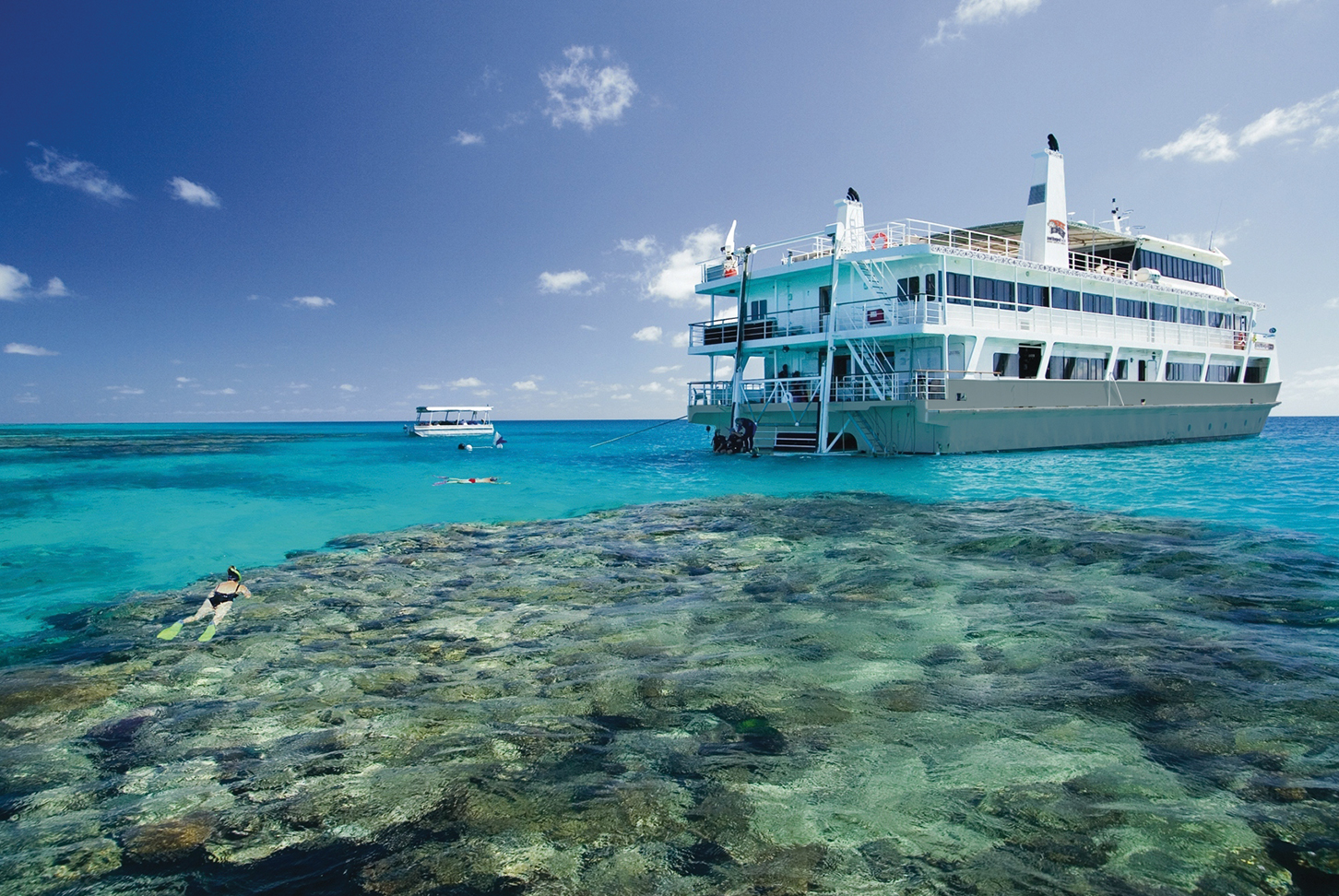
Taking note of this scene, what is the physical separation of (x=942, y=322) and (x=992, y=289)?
457 cm

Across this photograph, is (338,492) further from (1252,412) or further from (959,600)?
(1252,412)

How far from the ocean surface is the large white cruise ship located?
15938 millimetres

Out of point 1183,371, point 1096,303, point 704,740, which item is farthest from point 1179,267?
point 704,740

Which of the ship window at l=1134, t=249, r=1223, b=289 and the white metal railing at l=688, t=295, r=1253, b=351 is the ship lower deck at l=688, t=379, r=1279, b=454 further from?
the ship window at l=1134, t=249, r=1223, b=289

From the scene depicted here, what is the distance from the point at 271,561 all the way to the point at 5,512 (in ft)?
48.2

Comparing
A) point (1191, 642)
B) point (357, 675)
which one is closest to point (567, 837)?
point (357, 675)

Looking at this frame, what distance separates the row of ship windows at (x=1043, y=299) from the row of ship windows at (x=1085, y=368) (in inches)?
84.7

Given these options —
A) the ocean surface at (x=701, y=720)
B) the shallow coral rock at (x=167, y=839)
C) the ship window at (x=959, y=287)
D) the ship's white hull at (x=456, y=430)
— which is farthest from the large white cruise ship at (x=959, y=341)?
the ship's white hull at (x=456, y=430)

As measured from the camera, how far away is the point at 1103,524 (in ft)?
40.8

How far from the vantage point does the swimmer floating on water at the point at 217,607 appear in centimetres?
769

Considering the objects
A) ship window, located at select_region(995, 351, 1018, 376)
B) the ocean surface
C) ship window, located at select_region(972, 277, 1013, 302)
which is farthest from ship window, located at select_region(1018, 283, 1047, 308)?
the ocean surface

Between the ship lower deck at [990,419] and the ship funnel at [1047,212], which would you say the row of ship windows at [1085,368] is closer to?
the ship lower deck at [990,419]

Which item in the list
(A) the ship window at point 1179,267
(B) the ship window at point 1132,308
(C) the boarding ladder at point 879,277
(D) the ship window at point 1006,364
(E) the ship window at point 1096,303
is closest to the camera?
(C) the boarding ladder at point 879,277

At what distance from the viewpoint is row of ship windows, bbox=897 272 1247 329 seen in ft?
92.9
